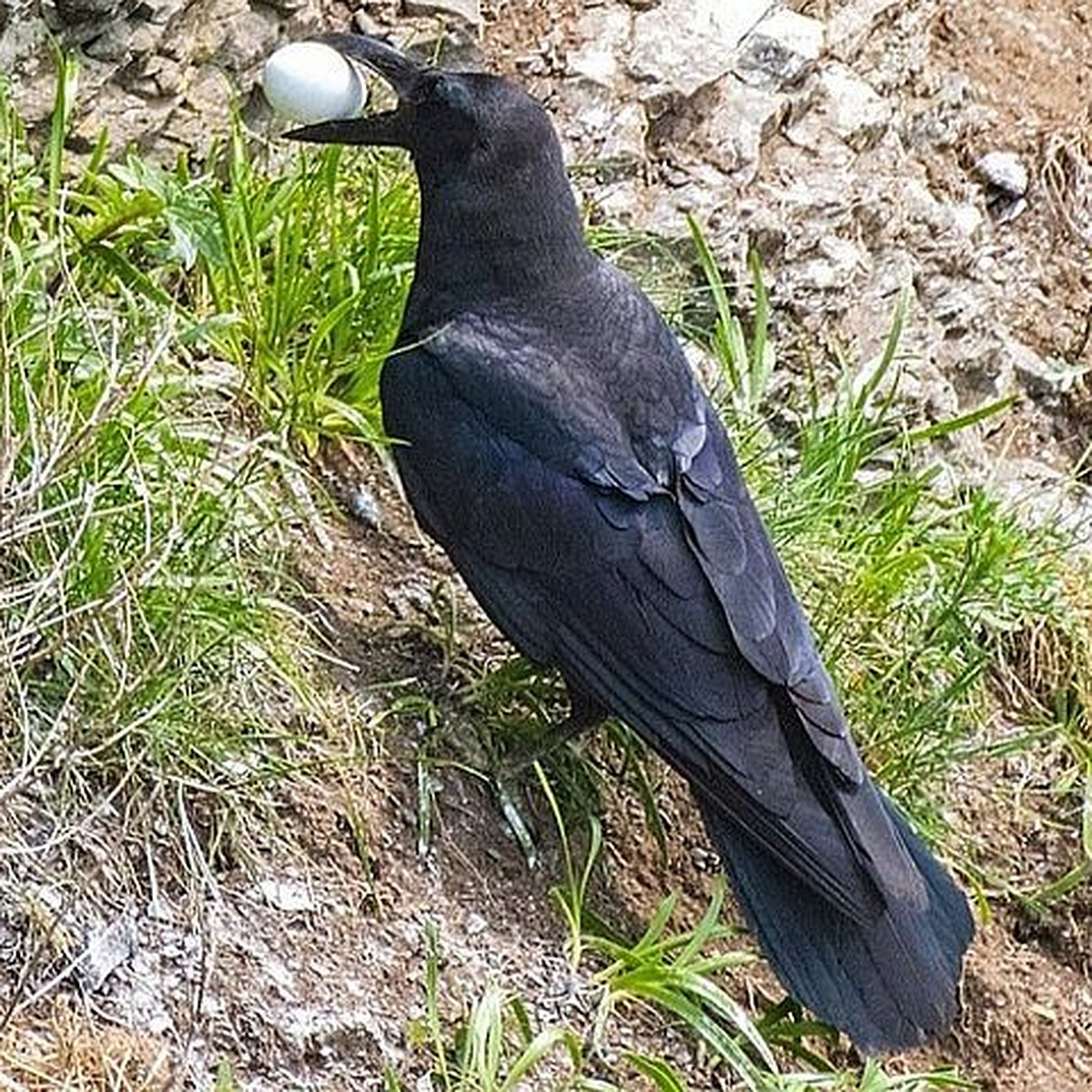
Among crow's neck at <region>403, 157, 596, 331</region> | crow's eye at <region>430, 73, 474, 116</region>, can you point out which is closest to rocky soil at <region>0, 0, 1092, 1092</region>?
crow's neck at <region>403, 157, 596, 331</region>

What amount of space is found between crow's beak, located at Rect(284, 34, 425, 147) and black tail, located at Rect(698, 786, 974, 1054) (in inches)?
49.7

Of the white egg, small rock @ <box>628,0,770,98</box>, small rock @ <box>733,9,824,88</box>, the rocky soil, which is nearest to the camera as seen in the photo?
the rocky soil

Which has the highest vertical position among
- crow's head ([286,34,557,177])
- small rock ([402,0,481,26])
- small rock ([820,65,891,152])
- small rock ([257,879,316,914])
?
crow's head ([286,34,557,177])

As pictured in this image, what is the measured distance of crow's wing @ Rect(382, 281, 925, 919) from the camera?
3.65 metres

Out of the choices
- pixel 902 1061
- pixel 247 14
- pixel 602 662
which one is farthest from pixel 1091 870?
pixel 247 14

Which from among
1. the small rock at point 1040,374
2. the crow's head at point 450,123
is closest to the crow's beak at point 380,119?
the crow's head at point 450,123

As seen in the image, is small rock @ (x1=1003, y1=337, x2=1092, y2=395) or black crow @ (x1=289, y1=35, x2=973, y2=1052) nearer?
black crow @ (x1=289, y1=35, x2=973, y2=1052)

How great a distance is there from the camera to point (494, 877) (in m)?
3.76

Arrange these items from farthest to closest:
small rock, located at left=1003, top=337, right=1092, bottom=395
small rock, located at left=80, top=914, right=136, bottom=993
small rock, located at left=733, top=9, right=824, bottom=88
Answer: small rock, located at left=1003, top=337, right=1092, bottom=395
small rock, located at left=733, top=9, right=824, bottom=88
small rock, located at left=80, top=914, right=136, bottom=993

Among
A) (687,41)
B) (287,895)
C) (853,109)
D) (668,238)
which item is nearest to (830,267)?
(668,238)

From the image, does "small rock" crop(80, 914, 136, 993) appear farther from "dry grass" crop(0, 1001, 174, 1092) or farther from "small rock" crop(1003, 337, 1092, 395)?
"small rock" crop(1003, 337, 1092, 395)

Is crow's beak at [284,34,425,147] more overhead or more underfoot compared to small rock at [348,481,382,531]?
more overhead

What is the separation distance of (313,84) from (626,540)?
111 cm

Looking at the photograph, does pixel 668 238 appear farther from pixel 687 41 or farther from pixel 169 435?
pixel 169 435
